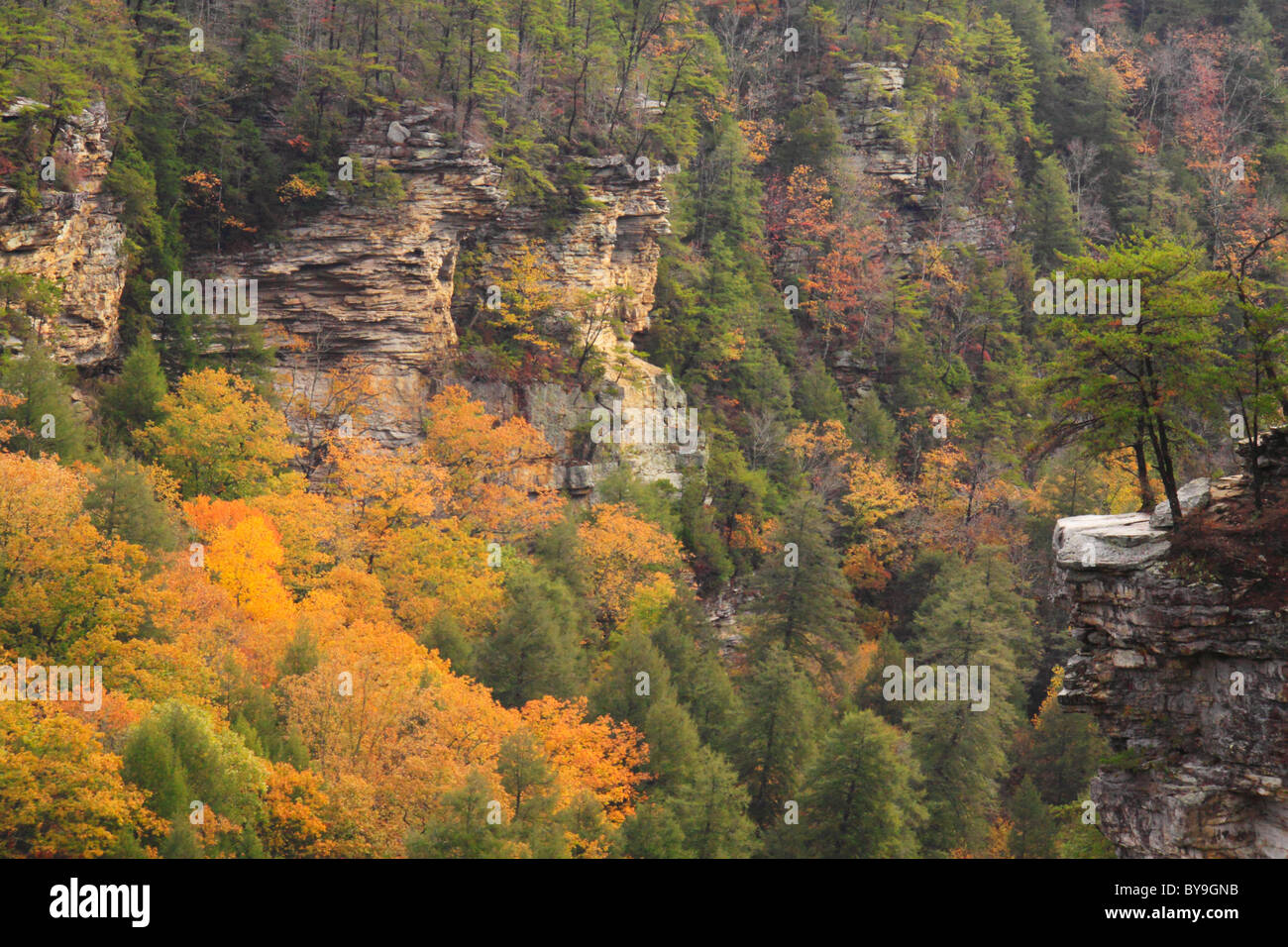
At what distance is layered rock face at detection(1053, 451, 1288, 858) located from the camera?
1908 centimetres

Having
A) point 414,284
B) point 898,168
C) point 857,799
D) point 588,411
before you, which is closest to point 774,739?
point 857,799

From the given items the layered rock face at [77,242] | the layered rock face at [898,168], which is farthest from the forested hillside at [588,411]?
the layered rock face at [898,168]

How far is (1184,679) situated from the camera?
20.2m

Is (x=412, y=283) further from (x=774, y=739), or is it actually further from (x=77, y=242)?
(x=774, y=739)

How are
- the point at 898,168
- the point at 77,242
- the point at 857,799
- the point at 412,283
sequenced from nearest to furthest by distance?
the point at 857,799 < the point at 77,242 < the point at 412,283 < the point at 898,168

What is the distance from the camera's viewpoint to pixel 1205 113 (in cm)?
7775

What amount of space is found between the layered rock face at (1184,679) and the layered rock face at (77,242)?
111 feet

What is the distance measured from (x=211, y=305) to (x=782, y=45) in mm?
43138

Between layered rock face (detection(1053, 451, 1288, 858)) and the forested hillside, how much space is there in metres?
0.42

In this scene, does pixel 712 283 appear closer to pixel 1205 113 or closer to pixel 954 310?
pixel 954 310

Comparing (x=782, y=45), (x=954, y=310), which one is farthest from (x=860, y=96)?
(x=954, y=310)

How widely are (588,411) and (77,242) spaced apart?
2178cm

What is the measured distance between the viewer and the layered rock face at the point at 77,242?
122 feet

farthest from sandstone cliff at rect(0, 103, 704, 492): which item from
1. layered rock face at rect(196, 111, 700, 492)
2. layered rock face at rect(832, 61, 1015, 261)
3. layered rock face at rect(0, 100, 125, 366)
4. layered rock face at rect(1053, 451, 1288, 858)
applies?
layered rock face at rect(1053, 451, 1288, 858)
